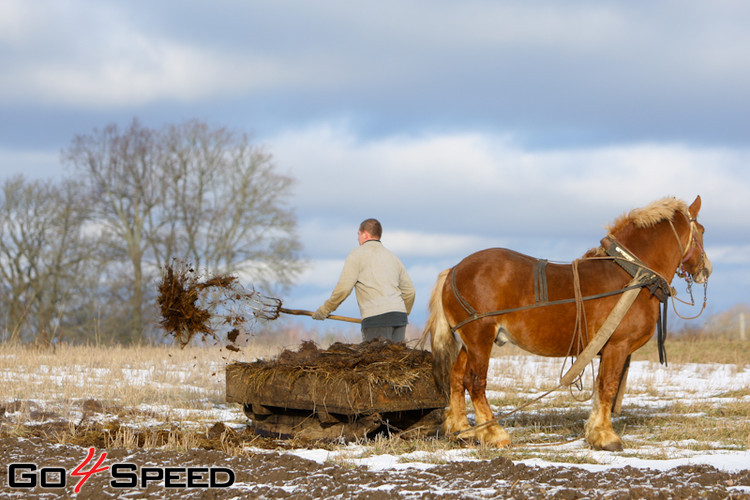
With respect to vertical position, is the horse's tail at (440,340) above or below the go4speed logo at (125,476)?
above

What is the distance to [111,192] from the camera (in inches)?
1222

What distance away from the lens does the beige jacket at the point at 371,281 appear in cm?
800

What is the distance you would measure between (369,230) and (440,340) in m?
1.63

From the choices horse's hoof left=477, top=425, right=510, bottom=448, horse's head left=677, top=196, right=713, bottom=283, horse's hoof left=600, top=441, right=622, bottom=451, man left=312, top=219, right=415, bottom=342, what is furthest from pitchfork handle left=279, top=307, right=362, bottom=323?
horse's head left=677, top=196, right=713, bottom=283

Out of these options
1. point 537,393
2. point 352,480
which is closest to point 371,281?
point 352,480

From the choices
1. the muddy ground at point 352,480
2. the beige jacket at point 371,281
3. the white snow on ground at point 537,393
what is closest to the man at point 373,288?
the beige jacket at point 371,281

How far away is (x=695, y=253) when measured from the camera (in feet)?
25.1

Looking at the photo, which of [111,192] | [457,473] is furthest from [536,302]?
[111,192]

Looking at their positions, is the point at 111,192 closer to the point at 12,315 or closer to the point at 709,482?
the point at 12,315

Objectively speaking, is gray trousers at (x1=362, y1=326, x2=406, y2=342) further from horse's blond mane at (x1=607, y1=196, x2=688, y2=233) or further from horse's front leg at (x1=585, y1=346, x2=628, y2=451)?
horse's blond mane at (x1=607, y1=196, x2=688, y2=233)

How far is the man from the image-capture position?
8.01 meters

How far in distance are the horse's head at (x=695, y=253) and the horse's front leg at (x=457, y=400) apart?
251 cm

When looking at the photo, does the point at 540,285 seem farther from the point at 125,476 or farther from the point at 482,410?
the point at 125,476

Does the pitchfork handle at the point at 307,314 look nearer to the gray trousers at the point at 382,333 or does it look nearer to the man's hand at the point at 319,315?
the man's hand at the point at 319,315
